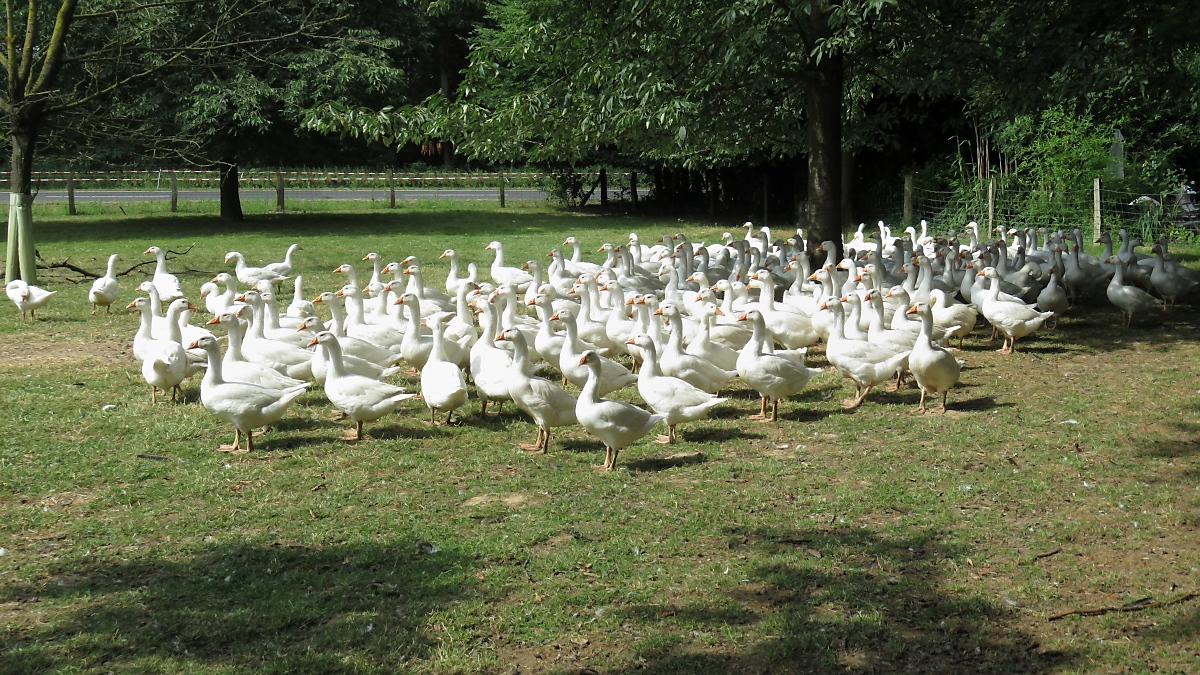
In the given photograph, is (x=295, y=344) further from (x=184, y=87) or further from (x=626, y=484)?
(x=184, y=87)

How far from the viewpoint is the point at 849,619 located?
17.3 ft

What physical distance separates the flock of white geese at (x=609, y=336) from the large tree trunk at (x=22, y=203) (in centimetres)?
242

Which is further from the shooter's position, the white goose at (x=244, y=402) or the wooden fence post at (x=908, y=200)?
the wooden fence post at (x=908, y=200)

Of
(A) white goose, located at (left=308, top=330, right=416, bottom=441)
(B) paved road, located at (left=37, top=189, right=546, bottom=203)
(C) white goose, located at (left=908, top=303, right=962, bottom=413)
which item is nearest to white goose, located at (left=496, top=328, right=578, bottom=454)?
(A) white goose, located at (left=308, top=330, right=416, bottom=441)

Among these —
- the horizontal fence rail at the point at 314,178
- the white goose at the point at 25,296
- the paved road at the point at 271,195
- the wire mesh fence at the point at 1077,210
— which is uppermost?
the horizontal fence rail at the point at 314,178

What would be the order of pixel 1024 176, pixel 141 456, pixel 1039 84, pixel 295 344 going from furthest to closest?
pixel 1024 176
pixel 1039 84
pixel 295 344
pixel 141 456

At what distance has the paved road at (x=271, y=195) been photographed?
39062 mm

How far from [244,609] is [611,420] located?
10.2 ft

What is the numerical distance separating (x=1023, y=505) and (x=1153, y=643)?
1.91 meters

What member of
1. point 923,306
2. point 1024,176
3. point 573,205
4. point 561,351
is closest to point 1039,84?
point 923,306

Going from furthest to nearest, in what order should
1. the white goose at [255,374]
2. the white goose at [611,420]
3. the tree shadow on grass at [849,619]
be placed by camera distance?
the white goose at [255,374] < the white goose at [611,420] < the tree shadow on grass at [849,619]

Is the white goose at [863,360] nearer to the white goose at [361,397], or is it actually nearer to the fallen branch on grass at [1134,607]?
the white goose at [361,397]

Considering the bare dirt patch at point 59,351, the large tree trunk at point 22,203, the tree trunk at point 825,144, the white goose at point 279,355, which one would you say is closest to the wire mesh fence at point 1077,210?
the tree trunk at point 825,144

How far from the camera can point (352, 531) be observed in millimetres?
6602
